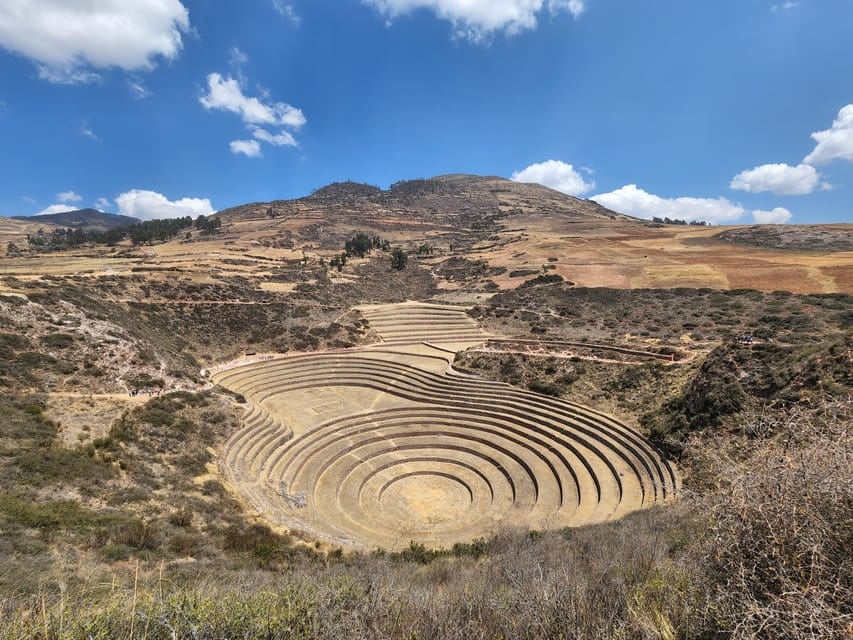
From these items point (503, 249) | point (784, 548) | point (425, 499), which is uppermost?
point (503, 249)

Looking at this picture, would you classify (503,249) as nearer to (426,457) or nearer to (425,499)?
(426,457)

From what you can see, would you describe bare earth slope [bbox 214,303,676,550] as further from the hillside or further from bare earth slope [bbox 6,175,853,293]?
bare earth slope [bbox 6,175,853,293]

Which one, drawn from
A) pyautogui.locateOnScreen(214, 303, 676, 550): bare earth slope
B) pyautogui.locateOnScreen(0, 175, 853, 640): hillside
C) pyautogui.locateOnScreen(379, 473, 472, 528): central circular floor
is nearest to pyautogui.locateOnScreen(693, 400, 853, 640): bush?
pyautogui.locateOnScreen(0, 175, 853, 640): hillside

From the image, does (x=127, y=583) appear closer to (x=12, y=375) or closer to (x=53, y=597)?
(x=53, y=597)

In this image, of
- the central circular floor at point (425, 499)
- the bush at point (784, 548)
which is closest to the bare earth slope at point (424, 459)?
the central circular floor at point (425, 499)

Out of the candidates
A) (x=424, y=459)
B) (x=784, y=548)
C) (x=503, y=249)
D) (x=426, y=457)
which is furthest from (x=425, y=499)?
(x=503, y=249)

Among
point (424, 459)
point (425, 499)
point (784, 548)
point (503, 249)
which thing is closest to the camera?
point (784, 548)

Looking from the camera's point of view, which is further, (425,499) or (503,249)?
(503,249)

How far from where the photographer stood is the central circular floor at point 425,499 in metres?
16.1

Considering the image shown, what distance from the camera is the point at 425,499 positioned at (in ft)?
56.9

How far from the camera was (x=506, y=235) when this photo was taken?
10275 cm

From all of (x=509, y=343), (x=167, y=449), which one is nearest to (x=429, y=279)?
(x=509, y=343)

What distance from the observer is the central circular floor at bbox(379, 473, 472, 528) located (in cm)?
1614

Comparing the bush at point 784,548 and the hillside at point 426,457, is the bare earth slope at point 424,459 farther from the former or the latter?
the bush at point 784,548
